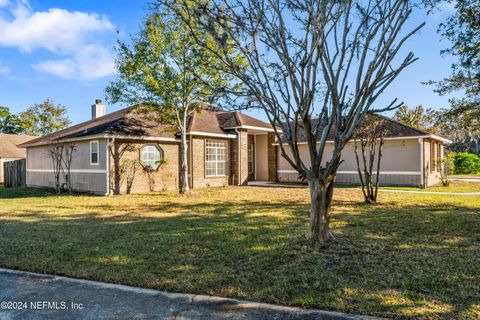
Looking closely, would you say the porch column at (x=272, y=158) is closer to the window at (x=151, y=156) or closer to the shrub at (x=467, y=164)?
the window at (x=151, y=156)

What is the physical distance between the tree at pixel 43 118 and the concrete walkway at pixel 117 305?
39.3 metres

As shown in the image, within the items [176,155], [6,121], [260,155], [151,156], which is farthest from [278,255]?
[6,121]

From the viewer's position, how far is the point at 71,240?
649cm

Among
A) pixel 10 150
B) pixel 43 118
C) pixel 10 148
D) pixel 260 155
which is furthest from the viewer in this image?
pixel 43 118

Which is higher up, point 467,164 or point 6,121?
point 6,121

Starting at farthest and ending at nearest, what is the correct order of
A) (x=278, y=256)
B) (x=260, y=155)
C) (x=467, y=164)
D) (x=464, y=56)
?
(x=467, y=164) < (x=260, y=155) < (x=464, y=56) < (x=278, y=256)

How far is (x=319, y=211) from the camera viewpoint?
5.69 meters

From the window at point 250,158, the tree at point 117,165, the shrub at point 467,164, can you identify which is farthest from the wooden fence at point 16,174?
the shrub at point 467,164

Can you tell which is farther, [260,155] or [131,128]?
[260,155]

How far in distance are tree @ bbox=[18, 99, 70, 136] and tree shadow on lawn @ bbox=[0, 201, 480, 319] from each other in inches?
1331

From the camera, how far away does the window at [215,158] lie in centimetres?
1914

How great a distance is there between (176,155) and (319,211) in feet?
43.4

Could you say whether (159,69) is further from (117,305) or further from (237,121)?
(117,305)

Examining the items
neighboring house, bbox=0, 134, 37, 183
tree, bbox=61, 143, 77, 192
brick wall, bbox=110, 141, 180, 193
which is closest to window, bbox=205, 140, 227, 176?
brick wall, bbox=110, 141, 180, 193
